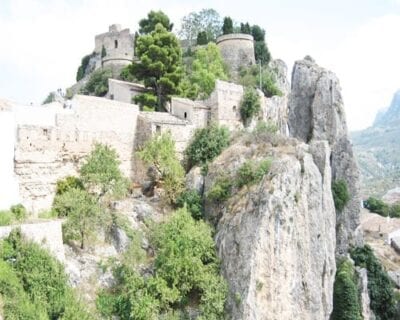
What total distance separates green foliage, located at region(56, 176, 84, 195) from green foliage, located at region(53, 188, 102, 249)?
0.92 meters

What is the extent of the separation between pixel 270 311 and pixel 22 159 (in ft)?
41.5

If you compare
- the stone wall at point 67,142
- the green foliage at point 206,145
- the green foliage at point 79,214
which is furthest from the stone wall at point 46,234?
the green foliage at point 206,145

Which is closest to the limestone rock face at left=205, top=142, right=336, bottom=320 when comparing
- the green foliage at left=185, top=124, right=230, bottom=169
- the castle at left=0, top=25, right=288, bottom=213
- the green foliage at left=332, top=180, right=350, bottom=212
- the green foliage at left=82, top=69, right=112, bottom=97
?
the green foliage at left=185, top=124, right=230, bottom=169

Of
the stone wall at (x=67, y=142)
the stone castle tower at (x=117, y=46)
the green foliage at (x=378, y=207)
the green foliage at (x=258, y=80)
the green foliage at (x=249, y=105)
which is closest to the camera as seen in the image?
the stone wall at (x=67, y=142)

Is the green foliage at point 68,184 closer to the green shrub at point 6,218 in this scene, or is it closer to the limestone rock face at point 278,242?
the green shrub at point 6,218

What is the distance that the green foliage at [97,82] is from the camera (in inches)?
1740

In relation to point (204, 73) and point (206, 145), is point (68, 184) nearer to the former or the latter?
point (206, 145)

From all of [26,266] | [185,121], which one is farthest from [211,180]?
[26,266]

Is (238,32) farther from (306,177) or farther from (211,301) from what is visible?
(211,301)

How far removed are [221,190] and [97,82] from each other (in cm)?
2343

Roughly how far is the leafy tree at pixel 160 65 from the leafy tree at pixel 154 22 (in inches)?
360

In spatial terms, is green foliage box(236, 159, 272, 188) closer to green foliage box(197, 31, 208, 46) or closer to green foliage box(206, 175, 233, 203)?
green foliage box(206, 175, 233, 203)

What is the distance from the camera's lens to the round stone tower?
45844 millimetres

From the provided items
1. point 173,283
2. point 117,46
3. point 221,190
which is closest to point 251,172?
point 221,190
